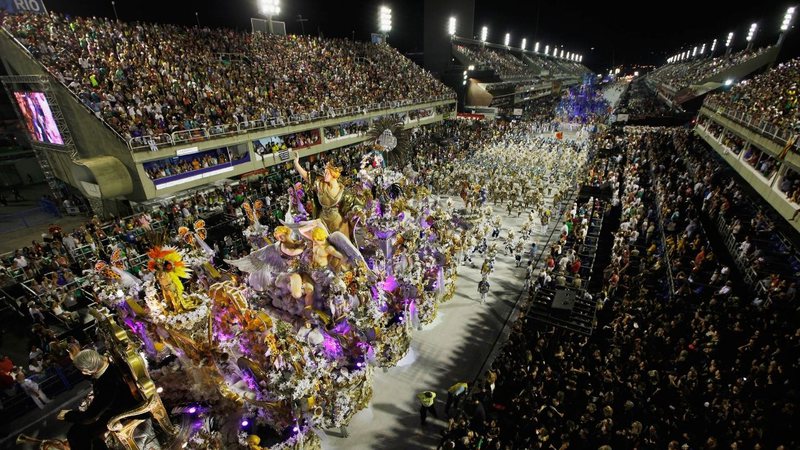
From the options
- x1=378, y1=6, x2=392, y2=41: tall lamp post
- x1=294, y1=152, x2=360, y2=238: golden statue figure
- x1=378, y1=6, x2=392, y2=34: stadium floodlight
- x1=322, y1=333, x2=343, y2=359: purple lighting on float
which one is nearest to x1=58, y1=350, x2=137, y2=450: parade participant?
x1=322, y1=333, x2=343, y2=359: purple lighting on float

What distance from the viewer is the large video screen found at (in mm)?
19594

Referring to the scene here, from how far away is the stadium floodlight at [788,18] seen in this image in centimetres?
4125

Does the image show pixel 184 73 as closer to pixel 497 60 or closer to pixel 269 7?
pixel 269 7

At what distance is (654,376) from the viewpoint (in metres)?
8.23

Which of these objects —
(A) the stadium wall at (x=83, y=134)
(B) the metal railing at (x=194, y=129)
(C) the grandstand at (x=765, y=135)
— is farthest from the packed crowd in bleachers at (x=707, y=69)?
(A) the stadium wall at (x=83, y=134)

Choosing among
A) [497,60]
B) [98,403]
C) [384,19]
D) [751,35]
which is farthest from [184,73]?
[751,35]

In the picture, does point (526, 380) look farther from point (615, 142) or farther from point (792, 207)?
point (615, 142)

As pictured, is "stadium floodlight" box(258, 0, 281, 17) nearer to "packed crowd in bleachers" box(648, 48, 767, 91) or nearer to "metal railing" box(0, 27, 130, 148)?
"metal railing" box(0, 27, 130, 148)

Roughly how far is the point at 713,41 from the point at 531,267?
111 m

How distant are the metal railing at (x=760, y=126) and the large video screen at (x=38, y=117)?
33643 millimetres

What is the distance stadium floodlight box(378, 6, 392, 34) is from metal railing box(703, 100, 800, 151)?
39968 millimetres

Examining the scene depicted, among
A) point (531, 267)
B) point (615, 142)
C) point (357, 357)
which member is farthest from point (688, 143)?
point (357, 357)

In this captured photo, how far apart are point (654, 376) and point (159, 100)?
25342mm

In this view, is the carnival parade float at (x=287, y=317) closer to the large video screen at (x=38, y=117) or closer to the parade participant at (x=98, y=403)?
the parade participant at (x=98, y=403)
